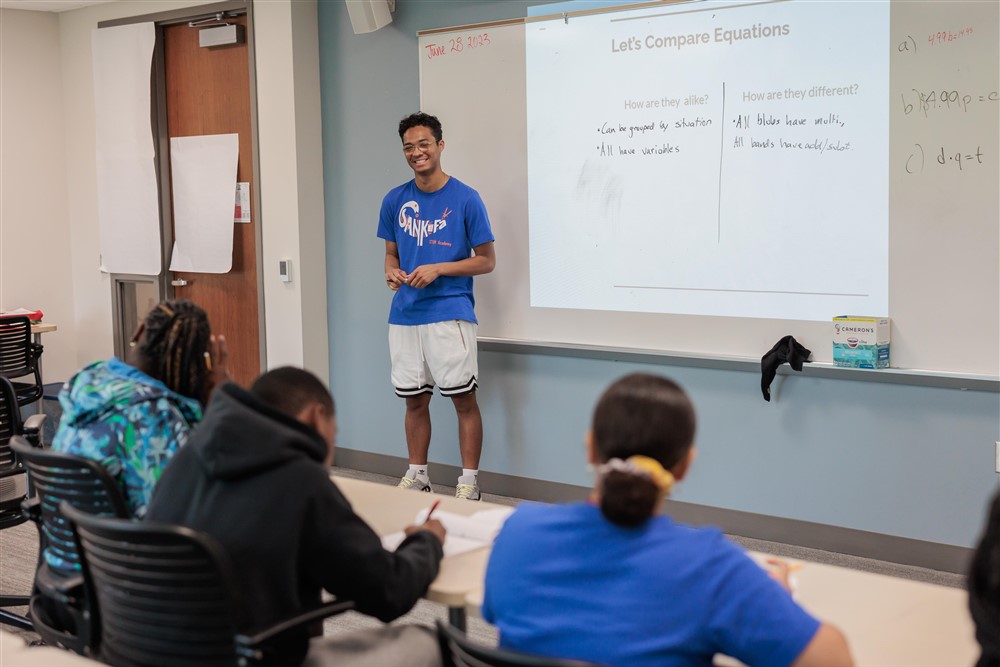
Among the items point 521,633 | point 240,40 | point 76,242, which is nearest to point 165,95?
point 240,40

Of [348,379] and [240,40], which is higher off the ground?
[240,40]

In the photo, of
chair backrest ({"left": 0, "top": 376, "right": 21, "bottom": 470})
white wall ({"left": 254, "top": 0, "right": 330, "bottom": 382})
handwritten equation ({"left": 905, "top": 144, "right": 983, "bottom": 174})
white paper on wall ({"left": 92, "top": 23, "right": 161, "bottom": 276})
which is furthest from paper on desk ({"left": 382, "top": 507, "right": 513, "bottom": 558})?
white paper on wall ({"left": 92, "top": 23, "right": 161, "bottom": 276})

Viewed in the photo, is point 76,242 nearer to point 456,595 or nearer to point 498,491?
point 498,491

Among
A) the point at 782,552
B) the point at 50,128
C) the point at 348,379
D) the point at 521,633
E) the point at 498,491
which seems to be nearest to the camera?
the point at 521,633

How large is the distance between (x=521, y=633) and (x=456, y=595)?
0.40 metres

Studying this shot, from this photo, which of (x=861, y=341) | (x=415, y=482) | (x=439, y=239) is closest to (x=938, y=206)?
(x=861, y=341)

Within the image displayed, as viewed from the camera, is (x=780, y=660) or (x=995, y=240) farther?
(x=995, y=240)

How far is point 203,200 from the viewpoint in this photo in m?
5.91

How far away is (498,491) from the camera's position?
4.94 metres

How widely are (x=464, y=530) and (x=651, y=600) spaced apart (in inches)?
32.9

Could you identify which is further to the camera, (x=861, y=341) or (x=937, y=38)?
(x=861, y=341)

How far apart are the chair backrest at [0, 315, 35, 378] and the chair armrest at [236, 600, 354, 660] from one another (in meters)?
4.17

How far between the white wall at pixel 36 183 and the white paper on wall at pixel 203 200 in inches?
44.4

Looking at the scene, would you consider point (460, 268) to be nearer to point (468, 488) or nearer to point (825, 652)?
point (468, 488)
